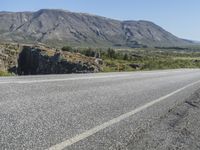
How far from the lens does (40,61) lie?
2973 cm

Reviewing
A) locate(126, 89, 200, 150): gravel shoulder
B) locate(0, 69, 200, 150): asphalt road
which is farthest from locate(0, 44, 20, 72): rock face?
locate(126, 89, 200, 150): gravel shoulder

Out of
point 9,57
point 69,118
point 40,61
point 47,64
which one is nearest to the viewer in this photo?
point 69,118

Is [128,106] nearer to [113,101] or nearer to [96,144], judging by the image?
[113,101]

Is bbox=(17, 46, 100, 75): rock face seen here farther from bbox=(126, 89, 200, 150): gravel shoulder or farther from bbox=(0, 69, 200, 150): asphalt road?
bbox=(126, 89, 200, 150): gravel shoulder

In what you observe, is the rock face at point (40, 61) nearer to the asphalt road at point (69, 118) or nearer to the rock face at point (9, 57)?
the rock face at point (9, 57)

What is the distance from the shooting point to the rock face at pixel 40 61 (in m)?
27.7

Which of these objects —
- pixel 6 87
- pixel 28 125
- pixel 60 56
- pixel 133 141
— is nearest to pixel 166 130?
pixel 133 141

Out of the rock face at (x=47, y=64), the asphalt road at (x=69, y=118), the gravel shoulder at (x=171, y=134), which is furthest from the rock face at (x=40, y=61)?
the gravel shoulder at (x=171, y=134)

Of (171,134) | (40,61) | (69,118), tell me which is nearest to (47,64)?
(40,61)

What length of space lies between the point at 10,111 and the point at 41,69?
23.4 m

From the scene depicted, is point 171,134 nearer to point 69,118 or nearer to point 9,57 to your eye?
point 69,118

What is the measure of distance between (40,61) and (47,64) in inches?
31.7

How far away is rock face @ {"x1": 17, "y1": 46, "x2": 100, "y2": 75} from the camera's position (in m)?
27.8

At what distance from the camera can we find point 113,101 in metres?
9.79
